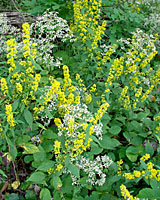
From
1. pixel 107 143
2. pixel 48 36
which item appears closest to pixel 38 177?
pixel 107 143

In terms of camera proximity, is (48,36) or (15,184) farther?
(48,36)

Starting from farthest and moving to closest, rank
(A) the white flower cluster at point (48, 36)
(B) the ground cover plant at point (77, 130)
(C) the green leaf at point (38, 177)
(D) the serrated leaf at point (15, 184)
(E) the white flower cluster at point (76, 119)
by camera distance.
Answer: (A) the white flower cluster at point (48, 36) < (D) the serrated leaf at point (15, 184) < (C) the green leaf at point (38, 177) < (B) the ground cover plant at point (77, 130) < (E) the white flower cluster at point (76, 119)

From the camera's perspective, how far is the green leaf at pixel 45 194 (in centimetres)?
258

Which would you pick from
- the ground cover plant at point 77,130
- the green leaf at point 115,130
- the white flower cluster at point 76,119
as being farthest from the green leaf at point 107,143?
the white flower cluster at point 76,119

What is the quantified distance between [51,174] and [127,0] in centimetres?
449

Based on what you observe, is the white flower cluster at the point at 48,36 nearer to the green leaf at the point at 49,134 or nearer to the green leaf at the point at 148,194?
the green leaf at the point at 49,134

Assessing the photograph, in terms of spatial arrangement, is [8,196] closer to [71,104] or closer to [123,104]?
[71,104]

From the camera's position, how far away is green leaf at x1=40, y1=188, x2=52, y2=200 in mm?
2578

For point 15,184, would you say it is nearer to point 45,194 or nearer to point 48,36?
point 45,194

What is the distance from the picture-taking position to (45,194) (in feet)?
8.54

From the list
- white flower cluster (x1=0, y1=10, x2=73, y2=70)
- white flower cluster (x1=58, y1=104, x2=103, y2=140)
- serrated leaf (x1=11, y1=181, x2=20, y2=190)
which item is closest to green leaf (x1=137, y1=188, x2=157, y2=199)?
white flower cluster (x1=58, y1=104, x2=103, y2=140)

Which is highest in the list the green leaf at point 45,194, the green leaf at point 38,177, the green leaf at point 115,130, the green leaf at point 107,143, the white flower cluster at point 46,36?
the white flower cluster at point 46,36

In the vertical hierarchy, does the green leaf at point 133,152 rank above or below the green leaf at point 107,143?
below

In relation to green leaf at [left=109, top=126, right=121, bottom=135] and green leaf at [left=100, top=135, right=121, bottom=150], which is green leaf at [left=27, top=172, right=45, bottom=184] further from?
green leaf at [left=109, top=126, right=121, bottom=135]
